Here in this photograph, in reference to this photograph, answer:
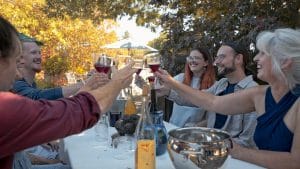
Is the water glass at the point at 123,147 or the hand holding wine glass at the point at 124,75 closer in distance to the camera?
the hand holding wine glass at the point at 124,75

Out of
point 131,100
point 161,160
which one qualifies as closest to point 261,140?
point 161,160

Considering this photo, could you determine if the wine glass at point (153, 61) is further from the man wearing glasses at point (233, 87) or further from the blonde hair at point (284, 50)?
the man wearing glasses at point (233, 87)

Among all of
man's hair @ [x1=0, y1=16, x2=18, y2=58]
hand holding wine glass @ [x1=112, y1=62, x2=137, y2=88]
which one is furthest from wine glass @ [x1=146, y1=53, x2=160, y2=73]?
man's hair @ [x1=0, y1=16, x2=18, y2=58]

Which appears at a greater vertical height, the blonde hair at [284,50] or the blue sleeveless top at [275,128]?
the blonde hair at [284,50]

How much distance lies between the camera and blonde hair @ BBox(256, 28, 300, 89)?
210 centimetres

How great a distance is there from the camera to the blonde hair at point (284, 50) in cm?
210

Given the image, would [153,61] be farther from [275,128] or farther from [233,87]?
[233,87]

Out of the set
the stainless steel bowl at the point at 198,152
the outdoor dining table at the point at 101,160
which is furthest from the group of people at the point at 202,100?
the stainless steel bowl at the point at 198,152

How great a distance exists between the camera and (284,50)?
2135 mm

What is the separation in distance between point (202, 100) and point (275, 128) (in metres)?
0.67

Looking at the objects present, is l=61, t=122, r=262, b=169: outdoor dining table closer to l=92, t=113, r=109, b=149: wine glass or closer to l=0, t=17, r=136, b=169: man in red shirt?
l=92, t=113, r=109, b=149: wine glass

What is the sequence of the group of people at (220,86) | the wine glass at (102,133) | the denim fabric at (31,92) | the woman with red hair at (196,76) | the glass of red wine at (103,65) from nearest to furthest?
1. the glass of red wine at (103,65)
2. the wine glass at (102,133)
3. the denim fabric at (31,92)
4. the group of people at (220,86)
5. the woman with red hair at (196,76)

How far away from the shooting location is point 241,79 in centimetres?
337

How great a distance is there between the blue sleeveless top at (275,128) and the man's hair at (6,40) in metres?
1.57
